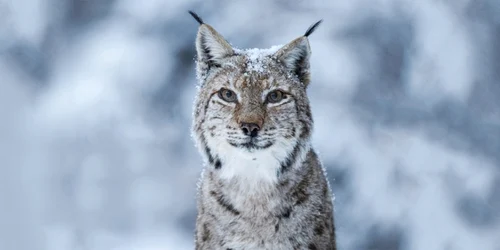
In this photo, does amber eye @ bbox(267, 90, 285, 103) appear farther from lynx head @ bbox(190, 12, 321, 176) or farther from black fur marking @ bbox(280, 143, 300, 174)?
black fur marking @ bbox(280, 143, 300, 174)

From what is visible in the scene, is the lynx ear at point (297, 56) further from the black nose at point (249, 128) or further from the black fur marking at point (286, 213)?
the black fur marking at point (286, 213)

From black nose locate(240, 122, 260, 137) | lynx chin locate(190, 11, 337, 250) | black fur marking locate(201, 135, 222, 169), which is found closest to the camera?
black nose locate(240, 122, 260, 137)

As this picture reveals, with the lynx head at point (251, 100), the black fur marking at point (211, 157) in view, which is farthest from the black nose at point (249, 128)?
the black fur marking at point (211, 157)

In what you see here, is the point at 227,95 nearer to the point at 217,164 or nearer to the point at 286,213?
the point at 217,164

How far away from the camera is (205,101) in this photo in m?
4.40

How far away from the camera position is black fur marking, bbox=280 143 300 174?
4.32 meters

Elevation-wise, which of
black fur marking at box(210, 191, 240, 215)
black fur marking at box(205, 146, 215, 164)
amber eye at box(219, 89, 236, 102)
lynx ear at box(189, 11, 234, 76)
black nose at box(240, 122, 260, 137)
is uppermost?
lynx ear at box(189, 11, 234, 76)

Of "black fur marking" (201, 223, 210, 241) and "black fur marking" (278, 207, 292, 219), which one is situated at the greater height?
"black fur marking" (201, 223, 210, 241)

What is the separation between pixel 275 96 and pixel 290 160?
35cm

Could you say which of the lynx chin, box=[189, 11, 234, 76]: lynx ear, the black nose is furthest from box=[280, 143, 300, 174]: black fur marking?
box=[189, 11, 234, 76]: lynx ear

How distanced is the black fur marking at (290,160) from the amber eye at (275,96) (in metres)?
0.26

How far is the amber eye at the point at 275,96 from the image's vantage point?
4.29m

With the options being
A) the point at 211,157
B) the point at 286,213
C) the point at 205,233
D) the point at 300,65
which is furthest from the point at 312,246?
the point at 300,65

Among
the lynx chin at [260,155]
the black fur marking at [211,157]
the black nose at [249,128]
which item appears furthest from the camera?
the black fur marking at [211,157]
